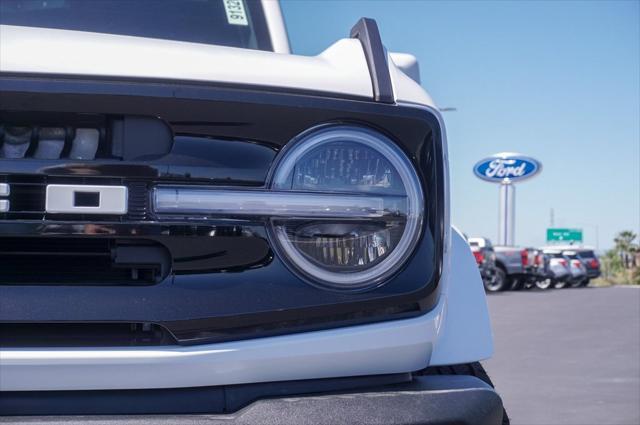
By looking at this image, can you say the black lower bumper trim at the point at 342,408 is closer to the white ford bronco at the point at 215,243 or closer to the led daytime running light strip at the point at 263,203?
the white ford bronco at the point at 215,243

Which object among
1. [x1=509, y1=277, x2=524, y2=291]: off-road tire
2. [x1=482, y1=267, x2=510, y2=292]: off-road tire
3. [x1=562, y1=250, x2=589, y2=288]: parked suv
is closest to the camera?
[x1=482, y1=267, x2=510, y2=292]: off-road tire

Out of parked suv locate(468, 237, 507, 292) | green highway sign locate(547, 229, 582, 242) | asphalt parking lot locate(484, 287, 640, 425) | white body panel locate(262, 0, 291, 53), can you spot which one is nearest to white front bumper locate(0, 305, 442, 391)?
white body panel locate(262, 0, 291, 53)

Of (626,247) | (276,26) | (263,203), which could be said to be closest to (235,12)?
(276,26)

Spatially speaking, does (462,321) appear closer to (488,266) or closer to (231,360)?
(231,360)

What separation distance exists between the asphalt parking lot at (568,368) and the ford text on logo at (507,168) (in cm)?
2148

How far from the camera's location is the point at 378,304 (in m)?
1.50

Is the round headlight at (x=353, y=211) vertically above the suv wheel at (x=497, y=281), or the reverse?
the round headlight at (x=353, y=211)

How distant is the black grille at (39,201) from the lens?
142 centimetres

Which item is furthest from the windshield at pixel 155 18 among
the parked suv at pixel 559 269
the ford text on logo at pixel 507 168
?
the ford text on logo at pixel 507 168

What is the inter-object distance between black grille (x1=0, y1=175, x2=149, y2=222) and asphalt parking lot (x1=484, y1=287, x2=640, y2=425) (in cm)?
409

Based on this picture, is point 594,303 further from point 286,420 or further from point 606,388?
point 286,420

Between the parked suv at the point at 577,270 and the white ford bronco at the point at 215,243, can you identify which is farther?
Answer: the parked suv at the point at 577,270

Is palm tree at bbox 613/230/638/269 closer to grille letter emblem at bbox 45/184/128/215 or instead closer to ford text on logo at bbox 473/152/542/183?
ford text on logo at bbox 473/152/542/183

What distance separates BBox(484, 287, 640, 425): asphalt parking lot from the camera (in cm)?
543
